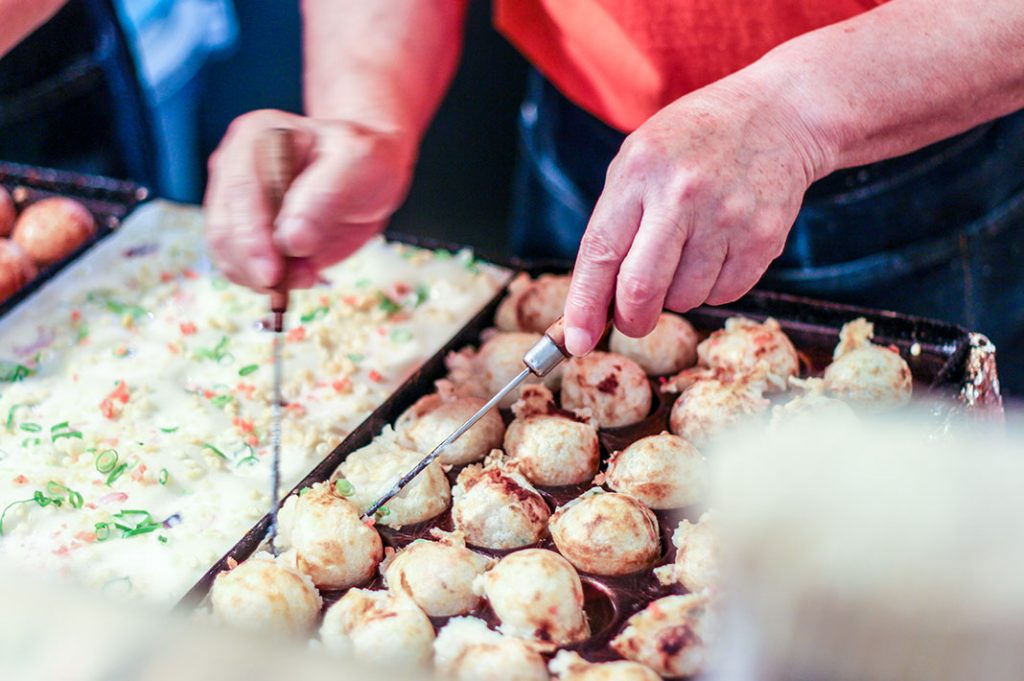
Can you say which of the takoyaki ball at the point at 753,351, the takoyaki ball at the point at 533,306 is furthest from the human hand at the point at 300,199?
the takoyaki ball at the point at 753,351

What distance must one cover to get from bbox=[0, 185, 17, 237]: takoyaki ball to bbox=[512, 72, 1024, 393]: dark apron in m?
1.96

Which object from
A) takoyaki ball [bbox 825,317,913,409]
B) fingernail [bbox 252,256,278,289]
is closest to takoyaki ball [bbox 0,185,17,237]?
fingernail [bbox 252,256,278,289]

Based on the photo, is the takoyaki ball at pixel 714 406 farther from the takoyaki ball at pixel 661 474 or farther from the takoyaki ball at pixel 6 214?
the takoyaki ball at pixel 6 214

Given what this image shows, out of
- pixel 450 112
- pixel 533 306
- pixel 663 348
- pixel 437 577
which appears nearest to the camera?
pixel 437 577

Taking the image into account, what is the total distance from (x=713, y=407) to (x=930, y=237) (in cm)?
112

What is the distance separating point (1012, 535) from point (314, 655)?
22.9 inches

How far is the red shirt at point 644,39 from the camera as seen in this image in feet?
8.48

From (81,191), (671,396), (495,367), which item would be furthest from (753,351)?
(81,191)

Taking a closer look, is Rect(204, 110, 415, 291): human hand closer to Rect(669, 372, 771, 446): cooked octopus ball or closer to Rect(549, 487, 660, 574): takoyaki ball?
Rect(549, 487, 660, 574): takoyaki ball

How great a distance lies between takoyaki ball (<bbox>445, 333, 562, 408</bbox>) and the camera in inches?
101

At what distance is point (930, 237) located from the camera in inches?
119

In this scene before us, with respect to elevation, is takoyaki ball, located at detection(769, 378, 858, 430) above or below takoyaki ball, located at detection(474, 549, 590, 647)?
above

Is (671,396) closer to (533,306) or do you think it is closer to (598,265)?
(533,306)

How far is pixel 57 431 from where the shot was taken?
2.46 metres
